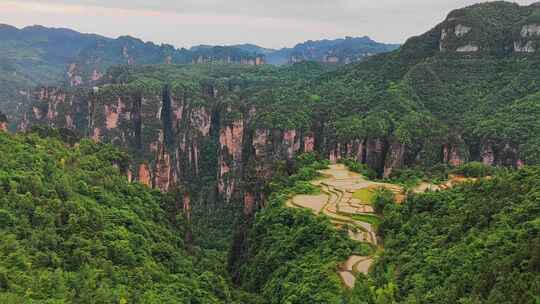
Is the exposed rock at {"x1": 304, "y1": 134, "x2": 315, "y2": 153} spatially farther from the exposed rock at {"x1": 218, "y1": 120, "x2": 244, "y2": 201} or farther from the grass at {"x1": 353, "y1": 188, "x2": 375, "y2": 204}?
the grass at {"x1": 353, "y1": 188, "x2": 375, "y2": 204}

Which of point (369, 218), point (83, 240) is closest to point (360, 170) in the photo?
point (369, 218)

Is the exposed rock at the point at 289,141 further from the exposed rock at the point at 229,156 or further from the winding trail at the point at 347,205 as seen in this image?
the winding trail at the point at 347,205

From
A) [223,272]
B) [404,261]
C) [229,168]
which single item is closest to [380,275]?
[404,261]

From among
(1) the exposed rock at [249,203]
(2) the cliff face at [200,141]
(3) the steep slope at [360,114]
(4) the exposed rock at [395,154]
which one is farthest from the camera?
(3) the steep slope at [360,114]

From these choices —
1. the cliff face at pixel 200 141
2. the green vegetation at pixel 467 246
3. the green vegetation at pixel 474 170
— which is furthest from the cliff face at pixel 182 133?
the green vegetation at pixel 467 246

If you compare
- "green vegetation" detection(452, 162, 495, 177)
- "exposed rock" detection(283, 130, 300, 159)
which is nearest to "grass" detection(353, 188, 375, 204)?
"green vegetation" detection(452, 162, 495, 177)

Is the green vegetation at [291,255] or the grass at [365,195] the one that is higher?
the grass at [365,195]
